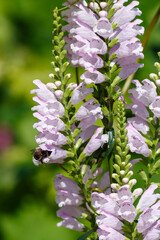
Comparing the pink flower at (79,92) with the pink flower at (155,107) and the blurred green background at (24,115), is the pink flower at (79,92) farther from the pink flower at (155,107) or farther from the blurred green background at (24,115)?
the blurred green background at (24,115)

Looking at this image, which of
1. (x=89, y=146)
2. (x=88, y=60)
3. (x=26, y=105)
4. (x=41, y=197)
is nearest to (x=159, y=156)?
(x=89, y=146)

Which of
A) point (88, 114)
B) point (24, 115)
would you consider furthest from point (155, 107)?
point (24, 115)

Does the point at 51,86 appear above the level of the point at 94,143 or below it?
above

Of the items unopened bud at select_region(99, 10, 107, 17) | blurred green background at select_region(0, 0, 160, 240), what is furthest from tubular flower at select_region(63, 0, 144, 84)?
blurred green background at select_region(0, 0, 160, 240)

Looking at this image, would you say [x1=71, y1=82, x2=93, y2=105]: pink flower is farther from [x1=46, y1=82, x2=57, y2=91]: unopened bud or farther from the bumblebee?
the bumblebee

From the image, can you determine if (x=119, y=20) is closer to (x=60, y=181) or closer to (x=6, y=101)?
(x=60, y=181)

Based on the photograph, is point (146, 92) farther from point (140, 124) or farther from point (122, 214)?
point (122, 214)

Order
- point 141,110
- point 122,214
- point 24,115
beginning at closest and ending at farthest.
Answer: point 122,214 < point 141,110 < point 24,115
